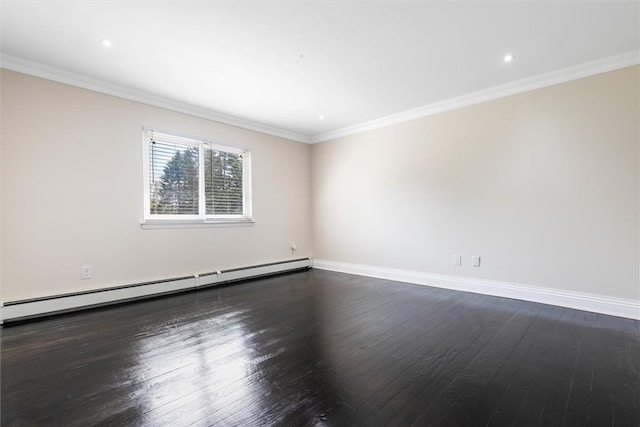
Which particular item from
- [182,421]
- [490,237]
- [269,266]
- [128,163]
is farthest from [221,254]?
[490,237]

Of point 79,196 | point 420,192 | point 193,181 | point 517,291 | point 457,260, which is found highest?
point 193,181

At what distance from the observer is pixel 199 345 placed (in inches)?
90.3

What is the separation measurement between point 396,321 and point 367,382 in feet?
3.64

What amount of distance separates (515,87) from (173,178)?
14.5 ft

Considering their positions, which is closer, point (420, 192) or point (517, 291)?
point (517, 291)

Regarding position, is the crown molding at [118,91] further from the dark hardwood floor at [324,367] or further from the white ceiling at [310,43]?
the dark hardwood floor at [324,367]

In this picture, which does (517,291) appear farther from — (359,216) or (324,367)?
(324,367)

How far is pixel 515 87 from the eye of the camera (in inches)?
135

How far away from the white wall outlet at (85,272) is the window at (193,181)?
0.78m

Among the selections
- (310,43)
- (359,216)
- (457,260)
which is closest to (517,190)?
(457,260)

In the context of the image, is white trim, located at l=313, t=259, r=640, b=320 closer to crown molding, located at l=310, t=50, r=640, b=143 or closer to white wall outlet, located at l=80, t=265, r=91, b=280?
crown molding, located at l=310, t=50, r=640, b=143

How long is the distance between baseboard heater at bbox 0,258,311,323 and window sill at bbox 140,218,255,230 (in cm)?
69

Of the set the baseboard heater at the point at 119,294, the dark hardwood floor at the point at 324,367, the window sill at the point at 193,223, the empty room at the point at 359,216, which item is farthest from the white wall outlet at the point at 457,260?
the window sill at the point at 193,223

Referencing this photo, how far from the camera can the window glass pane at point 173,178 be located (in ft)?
12.5
